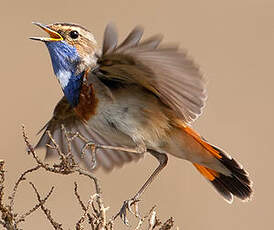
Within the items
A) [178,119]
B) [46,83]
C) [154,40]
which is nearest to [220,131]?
[46,83]

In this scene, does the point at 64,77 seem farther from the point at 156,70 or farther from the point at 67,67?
the point at 156,70

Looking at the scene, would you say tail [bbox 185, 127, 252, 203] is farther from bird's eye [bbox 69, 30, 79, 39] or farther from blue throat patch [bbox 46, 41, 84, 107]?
bird's eye [bbox 69, 30, 79, 39]

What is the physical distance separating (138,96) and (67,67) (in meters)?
0.54

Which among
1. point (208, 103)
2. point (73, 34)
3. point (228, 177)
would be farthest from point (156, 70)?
point (208, 103)

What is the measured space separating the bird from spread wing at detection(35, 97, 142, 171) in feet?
0.04

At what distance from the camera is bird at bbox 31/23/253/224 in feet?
14.8

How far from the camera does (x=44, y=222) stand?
24.7 ft

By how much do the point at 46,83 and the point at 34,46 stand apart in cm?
97

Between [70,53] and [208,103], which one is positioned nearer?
[70,53]

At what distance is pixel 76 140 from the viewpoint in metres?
6.02

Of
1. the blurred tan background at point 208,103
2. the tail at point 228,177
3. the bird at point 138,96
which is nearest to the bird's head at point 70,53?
the bird at point 138,96

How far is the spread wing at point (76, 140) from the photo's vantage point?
5699 mm

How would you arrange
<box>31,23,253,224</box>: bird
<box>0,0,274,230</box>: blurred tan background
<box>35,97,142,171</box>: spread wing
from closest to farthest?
<box>31,23,253,224</box>: bird
<box>35,97,142,171</box>: spread wing
<box>0,0,274,230</box>: blurred tan background

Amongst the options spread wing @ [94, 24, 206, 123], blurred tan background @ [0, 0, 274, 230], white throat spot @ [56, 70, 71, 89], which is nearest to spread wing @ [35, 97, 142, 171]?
white throat spot @ [56, 70, 71, 89]
